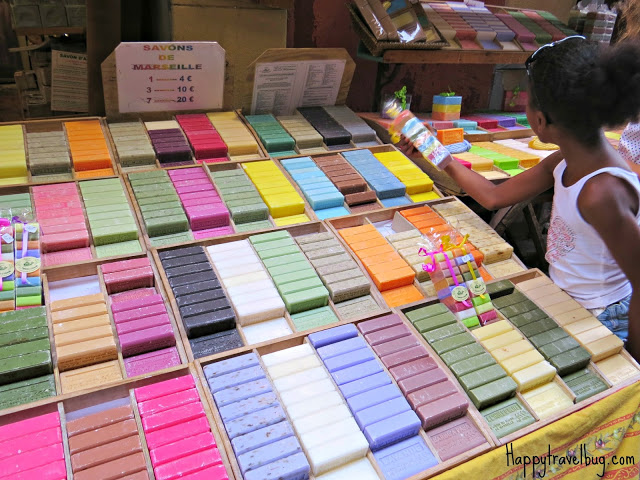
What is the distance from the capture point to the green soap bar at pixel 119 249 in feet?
7.20

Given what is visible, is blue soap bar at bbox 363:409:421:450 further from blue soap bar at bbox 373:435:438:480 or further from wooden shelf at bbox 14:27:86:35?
wooden shelf at bbox 14:27:86:35

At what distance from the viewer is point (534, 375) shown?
1.98 meters

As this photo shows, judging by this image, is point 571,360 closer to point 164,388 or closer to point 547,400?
point 547,400

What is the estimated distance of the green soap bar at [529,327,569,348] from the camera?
2.14 metres

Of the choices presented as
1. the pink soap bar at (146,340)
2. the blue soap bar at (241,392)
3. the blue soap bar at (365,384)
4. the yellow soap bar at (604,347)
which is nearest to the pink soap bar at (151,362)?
the pink soap bar at (146,340)

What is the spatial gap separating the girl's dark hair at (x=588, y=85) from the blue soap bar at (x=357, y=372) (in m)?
1.30

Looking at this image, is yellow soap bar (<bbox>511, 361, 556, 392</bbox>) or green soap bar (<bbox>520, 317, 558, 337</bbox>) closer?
yellow soap bar (<bbox>511, 361, 556, 392</bbox>)

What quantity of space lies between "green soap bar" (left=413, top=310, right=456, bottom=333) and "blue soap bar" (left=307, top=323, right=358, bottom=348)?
287 millimetres

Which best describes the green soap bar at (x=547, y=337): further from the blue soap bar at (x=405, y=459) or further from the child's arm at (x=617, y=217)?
the blue soap bar at (x=405, y=459)

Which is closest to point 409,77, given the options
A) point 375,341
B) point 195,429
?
point 375,341

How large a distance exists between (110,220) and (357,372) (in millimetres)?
1331

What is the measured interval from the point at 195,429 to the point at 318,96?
2.44m

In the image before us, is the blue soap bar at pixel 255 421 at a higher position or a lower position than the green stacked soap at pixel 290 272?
lower

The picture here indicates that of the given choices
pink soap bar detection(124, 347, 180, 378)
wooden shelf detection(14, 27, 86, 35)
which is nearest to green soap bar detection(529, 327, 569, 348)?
pink soap bar detection(124, 347, 180, 378)
